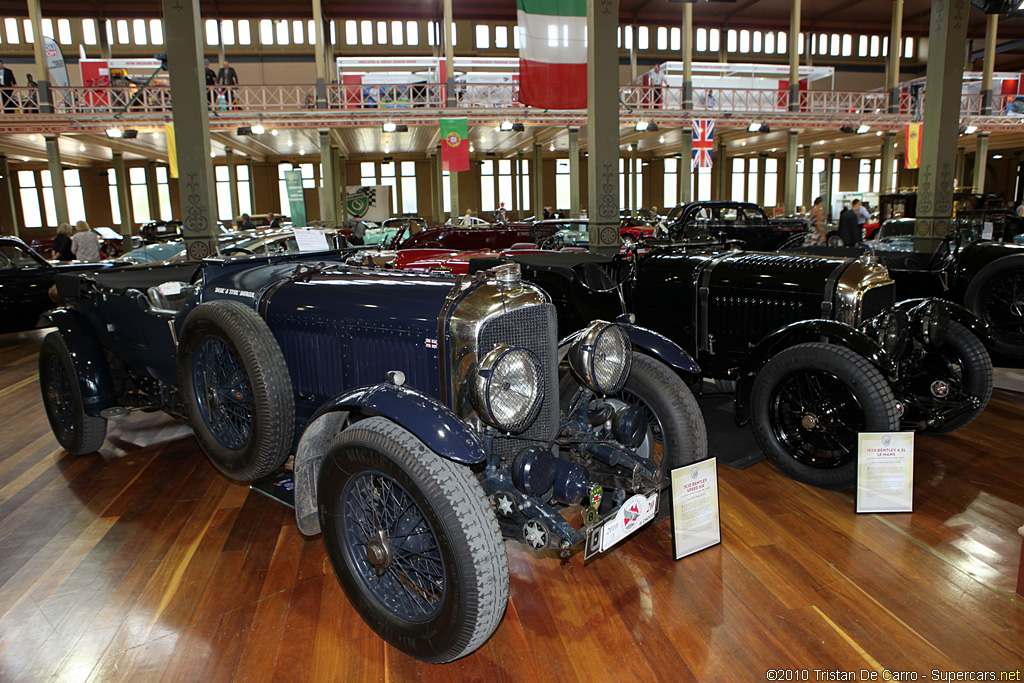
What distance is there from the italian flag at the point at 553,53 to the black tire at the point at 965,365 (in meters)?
4.43

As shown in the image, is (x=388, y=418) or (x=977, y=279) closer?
(x=388, y=418)

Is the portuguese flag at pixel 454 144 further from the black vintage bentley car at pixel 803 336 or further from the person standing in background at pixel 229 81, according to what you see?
the black vintage bentley car at pixel 803 336

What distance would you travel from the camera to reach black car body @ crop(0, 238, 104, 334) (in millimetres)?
8055

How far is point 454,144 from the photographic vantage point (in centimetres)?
1356

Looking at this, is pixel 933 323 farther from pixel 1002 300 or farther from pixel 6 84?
pixel 6 84

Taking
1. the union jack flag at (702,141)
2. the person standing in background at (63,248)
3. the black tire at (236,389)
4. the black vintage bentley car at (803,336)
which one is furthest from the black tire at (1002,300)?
the person standing in background at (63,248)

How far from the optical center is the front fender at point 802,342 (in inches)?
134

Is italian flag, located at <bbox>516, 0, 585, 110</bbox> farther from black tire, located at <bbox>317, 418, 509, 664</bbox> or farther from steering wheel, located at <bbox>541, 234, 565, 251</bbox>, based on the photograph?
black tire, located at <bbox>317, 418, 509, 664</bbox>

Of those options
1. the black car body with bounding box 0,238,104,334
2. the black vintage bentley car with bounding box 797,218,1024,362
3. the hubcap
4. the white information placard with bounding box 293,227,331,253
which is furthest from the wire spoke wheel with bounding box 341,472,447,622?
the black car body with bounding box 0,238,104,334

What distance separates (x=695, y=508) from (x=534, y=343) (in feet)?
3.47

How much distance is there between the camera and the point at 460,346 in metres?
2.47

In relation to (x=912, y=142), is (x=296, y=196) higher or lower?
lower

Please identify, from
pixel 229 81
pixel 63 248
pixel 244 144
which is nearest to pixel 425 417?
pixel 63 248

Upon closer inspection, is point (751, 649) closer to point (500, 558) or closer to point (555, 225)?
point (500, 558)
